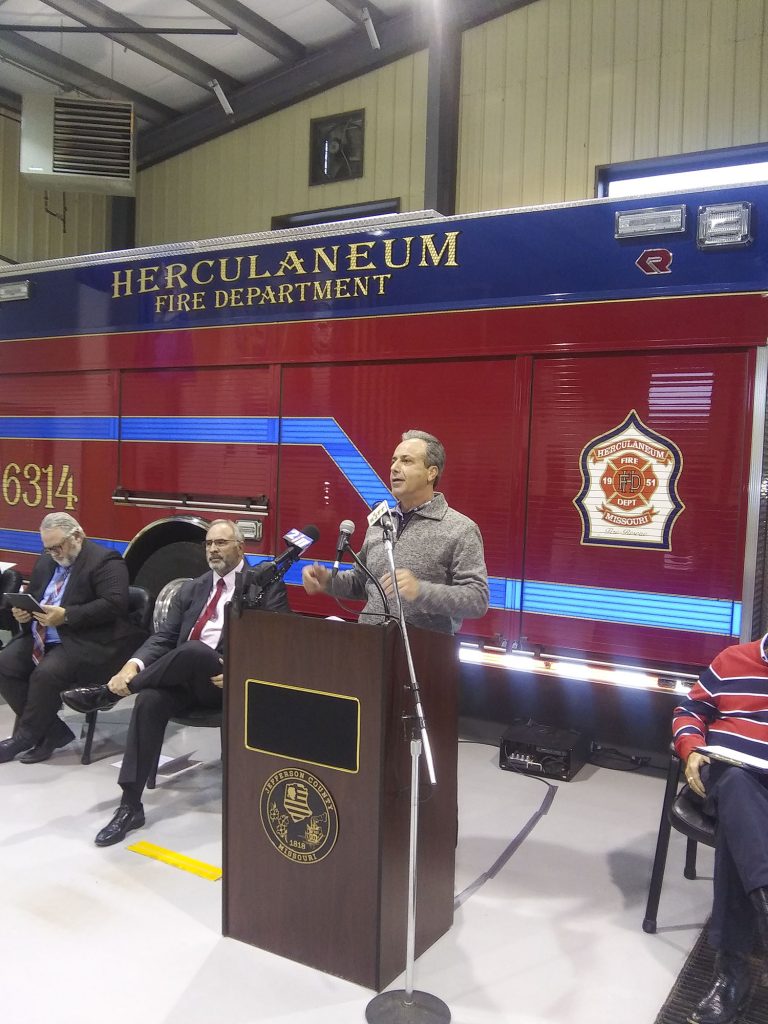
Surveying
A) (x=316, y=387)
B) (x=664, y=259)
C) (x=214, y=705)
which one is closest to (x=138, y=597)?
(x=214, y=705)

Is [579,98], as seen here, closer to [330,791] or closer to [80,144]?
[80,144]

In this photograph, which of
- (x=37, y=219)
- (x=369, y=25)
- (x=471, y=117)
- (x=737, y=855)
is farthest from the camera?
(x=37, y=219)

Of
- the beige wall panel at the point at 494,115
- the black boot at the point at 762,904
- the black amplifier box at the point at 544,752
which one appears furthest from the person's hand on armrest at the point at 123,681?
the beige wall panel at the point at 494,115

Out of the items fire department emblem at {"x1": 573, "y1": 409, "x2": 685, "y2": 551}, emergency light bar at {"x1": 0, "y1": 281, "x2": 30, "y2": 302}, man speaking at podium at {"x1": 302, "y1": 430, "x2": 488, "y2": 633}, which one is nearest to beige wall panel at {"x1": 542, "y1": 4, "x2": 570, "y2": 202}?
fire department emblem at {"x1": 573, "y1": 409, "x2": 685, "y2": 551}

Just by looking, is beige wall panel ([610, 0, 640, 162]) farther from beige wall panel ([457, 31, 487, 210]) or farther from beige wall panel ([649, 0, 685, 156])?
beige wall panel ([457, 31, 487, 210])

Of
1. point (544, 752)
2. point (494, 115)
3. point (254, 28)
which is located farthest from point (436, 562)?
point (254, 28)

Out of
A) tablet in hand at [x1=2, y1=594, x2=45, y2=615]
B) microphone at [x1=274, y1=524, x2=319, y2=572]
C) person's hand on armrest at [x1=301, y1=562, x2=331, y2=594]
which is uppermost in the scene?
microphone at [x1=274, y1=524, x2=319, y2=572]

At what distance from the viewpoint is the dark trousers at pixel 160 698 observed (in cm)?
332

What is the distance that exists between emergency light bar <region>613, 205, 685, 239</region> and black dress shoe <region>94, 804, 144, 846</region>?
313cm

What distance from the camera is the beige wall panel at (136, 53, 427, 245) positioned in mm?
7887

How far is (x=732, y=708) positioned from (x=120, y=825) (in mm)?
2232

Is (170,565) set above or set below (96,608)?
above

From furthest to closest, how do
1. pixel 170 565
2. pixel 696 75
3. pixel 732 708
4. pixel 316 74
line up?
pixel 316 74
pixel 696 75
pixel 170 565
pixel 732 708

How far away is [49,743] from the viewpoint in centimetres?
412
